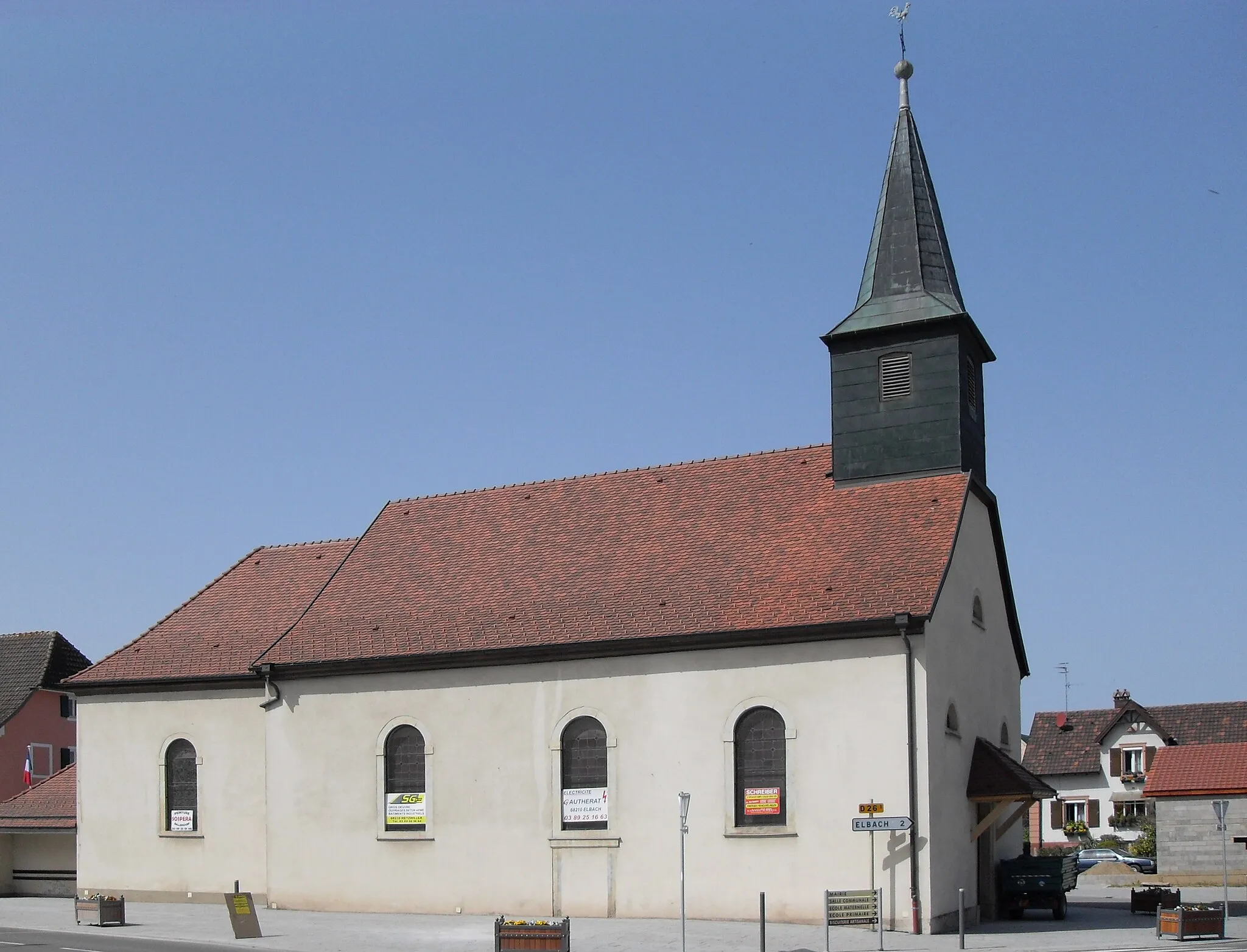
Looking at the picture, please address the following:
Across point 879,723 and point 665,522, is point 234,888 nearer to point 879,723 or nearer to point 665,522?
point 665,522

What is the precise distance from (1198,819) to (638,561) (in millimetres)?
27284

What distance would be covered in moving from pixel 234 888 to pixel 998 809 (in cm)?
1611

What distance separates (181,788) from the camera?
33.1 m

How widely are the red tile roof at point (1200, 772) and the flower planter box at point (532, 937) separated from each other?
104 ft

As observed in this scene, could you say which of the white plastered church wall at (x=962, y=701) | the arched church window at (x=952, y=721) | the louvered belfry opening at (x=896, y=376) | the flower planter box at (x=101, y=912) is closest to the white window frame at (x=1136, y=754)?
the white plastered church wall at (x=962, y=701)

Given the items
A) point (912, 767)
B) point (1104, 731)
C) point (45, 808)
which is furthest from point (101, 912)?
point (1104, 731)

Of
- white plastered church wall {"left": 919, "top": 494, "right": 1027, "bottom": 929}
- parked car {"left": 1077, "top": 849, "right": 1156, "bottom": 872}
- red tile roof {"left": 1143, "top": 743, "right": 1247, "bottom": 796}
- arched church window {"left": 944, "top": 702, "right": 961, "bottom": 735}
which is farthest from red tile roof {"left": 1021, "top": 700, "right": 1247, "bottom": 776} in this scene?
arched church window {"left": 944, "top": 702, "right": 961, "bottom": 735}

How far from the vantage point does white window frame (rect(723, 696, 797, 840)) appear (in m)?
26.0

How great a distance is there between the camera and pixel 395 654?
98.9 ft

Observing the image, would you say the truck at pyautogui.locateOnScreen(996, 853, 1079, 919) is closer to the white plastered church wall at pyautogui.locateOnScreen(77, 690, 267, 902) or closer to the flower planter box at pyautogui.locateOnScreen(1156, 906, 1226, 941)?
the flower planter box at pyautogui.locateOnScreen(1156, 906, 1226, 941)

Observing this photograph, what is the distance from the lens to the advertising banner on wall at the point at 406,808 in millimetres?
29720

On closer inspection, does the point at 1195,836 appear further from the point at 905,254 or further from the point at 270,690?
the point at 270,690

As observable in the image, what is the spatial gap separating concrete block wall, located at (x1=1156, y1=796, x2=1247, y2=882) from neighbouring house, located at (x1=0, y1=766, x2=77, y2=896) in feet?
110

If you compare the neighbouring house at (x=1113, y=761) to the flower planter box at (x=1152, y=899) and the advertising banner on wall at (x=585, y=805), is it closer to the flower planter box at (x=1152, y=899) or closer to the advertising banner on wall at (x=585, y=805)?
the flower planter box at (x=1152, y=899)
